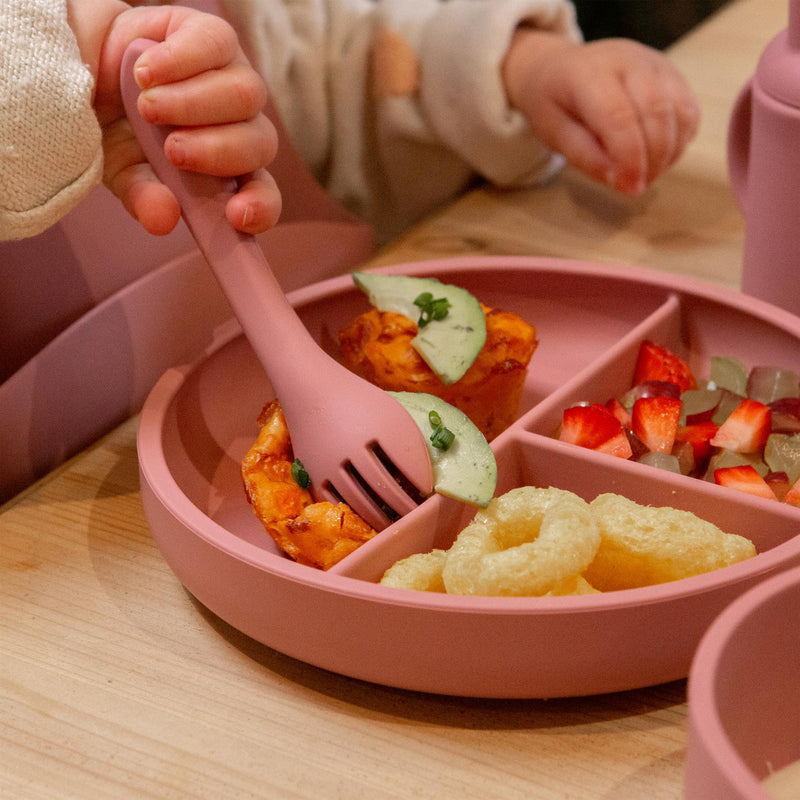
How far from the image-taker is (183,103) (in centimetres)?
85

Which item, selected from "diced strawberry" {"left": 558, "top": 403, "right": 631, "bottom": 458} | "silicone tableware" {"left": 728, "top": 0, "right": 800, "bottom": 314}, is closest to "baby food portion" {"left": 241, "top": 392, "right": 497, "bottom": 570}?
"diced strawberry" {"left": 558, "top": 403, "right": 631, "bottom": 458}

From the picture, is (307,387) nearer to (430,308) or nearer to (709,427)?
(430,308)

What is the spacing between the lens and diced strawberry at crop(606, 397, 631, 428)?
96cm

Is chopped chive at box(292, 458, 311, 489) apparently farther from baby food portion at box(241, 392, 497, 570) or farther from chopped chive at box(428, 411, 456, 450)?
chopped chive at box(428, 411, 456, 450)

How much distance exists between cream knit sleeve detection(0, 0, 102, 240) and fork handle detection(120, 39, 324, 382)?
42 mm

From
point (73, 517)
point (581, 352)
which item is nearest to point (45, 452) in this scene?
point (73, 517)

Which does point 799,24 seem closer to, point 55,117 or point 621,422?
point 621,422

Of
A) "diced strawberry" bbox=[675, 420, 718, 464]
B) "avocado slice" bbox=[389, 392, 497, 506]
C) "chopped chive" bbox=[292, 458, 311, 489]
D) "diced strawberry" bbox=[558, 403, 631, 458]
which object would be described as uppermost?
"avocado slice" bbox=[389, 392, 497, 506]

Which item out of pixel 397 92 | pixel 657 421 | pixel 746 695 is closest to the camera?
pixel 746 695

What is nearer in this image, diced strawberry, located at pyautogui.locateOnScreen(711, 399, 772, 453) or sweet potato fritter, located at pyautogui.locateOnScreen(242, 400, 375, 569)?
sweet potato fritter, located at pyautogui.locateOnScreen(242, 400, 375, 569)

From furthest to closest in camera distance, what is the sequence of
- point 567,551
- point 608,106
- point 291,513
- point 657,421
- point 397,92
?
point 397,92
point 608,106
point 657,421
point 291,513
point 567,551

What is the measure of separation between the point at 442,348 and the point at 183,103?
299mm

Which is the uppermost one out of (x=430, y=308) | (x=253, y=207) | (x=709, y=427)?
(x=253, y=207)

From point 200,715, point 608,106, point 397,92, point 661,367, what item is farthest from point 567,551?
point 397,92
